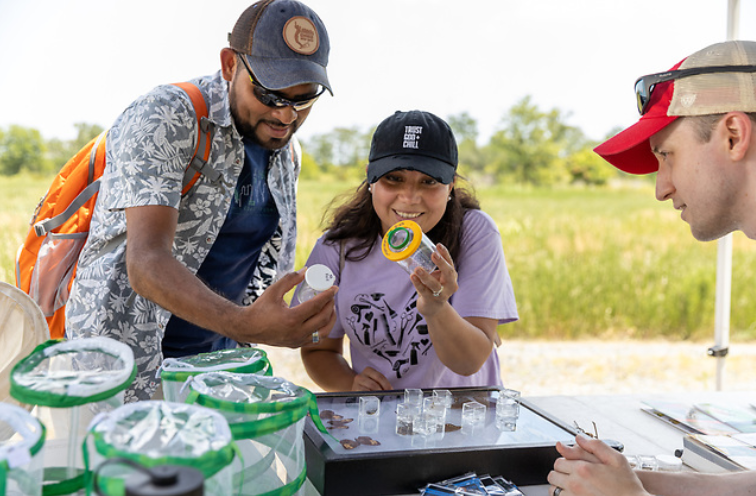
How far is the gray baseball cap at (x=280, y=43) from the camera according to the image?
1.95 metres

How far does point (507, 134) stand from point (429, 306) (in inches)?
514

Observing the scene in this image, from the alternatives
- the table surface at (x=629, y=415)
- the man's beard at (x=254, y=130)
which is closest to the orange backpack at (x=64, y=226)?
the man's beard at (x=254, y=130)

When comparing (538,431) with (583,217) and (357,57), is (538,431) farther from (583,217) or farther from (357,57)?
(357,57)

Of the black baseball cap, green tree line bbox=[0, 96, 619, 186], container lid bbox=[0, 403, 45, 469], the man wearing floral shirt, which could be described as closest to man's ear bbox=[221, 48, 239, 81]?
the man wearing floral shirt

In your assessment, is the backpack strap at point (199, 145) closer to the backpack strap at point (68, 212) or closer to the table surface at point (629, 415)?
the backpack strap at point (68, 212)

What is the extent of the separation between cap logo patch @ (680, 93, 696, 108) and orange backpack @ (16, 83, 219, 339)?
147 cm

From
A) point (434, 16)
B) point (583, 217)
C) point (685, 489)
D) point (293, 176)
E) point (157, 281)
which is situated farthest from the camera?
point (434, 16)

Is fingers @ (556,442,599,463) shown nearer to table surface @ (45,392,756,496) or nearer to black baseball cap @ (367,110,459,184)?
table surface @ (45,392,756,496)

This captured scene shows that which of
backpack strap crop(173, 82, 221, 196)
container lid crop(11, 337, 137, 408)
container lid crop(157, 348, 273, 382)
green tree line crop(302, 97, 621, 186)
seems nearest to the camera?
container lid crop(11, 337, 137, 408)

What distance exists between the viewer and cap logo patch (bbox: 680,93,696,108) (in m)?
1.48

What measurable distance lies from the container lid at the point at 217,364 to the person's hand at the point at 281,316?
0.41 feet

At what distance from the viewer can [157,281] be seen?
173cm

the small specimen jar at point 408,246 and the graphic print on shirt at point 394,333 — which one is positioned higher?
the small specimen jar at point 408,246

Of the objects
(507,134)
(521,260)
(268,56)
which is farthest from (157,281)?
(507,134)
